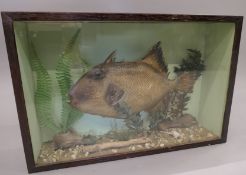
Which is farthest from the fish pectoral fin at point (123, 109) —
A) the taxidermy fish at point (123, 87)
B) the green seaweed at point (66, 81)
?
the green seaweed at point (66, 81)

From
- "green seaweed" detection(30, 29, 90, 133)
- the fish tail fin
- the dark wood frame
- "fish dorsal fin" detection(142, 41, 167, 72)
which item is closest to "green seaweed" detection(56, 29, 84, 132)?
"green seaweed" detection(30, 29, 90, 133)

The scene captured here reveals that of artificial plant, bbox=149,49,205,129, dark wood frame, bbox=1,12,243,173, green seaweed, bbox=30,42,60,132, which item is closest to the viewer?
dark wood frame, bbox=1,12,243,173

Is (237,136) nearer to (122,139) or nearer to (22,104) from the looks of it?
(122,139)

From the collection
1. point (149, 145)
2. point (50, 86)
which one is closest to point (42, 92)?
point (50, 86)

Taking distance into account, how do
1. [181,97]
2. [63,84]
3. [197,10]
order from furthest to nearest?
[197,10] → [181,97] → [63,84]

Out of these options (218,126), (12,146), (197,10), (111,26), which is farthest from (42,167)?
(197,10)

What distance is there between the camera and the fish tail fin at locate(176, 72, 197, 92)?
2.46ft

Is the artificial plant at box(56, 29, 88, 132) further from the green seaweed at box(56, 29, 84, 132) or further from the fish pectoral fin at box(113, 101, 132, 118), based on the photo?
the fish pectoral fin at box(113, 101, 132, 118)

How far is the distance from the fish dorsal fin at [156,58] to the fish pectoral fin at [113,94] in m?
0.11

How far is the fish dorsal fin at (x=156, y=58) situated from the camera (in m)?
0.70

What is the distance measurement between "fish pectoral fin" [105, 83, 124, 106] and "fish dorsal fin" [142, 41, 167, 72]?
11 cm

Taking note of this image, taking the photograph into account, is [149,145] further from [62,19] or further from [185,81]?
[62,19]

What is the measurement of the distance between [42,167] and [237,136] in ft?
1.92

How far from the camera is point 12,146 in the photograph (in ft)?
2.32
